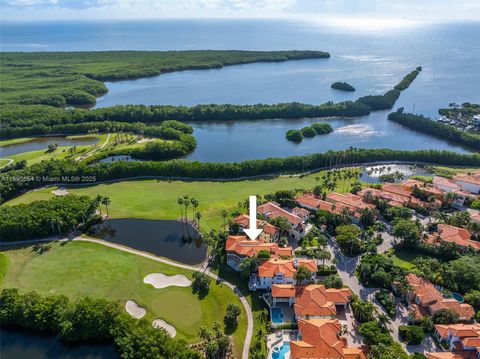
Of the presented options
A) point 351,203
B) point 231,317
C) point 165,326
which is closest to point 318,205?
point 351,203

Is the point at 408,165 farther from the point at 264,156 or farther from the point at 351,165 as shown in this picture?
the point at 264,156

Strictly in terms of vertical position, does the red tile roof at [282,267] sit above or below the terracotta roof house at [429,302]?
above

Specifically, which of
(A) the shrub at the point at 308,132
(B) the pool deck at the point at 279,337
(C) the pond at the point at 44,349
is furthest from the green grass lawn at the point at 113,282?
(A) the shrub at the point at 308,132

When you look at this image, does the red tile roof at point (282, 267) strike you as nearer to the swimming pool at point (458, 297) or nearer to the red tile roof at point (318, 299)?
the red tile roof at point (318, 299)

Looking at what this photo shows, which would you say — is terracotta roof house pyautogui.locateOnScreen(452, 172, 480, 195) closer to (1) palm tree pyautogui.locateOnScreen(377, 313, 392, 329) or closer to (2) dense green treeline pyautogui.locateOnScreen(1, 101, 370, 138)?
(1) palm tree pyautogui.locateOnScreen(377, 313, 392, 329)

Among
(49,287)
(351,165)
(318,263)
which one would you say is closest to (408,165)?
(351,165)

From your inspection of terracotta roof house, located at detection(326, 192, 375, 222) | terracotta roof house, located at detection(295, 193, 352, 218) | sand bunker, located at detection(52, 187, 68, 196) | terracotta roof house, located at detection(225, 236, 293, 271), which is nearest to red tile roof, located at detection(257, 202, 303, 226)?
terracotta roof house, located at detection(295, 193, 352, 218)
